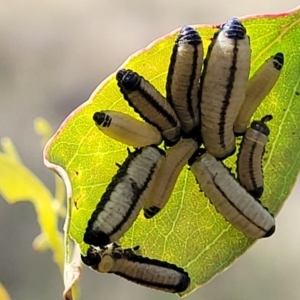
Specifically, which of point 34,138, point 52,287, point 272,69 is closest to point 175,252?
point 272,69

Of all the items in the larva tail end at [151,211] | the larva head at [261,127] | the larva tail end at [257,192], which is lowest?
the larva tail end at [151,211]

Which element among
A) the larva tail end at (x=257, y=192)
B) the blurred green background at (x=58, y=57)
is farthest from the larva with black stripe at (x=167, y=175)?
the blurred green background at (x=58, y=57)

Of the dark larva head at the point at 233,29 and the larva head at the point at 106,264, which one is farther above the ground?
the dark larva head at the point at 233,29

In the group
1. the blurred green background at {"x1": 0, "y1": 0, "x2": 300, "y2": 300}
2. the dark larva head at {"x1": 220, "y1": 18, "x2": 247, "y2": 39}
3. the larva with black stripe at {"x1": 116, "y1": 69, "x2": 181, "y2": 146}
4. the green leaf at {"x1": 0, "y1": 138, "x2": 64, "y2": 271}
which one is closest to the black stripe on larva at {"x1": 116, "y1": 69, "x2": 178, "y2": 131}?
the larva with black stripe at {"x1": 116, "y1": 69, "x2": 181, "y2": 146}

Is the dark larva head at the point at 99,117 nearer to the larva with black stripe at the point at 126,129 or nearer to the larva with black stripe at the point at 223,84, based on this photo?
the larva with black stripe at the point at 126,129

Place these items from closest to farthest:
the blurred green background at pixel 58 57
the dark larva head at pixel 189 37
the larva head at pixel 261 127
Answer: the dark larva head at pixel 189 37, the larva head at pixel 261 127, the blurred green background at pixel 58 57

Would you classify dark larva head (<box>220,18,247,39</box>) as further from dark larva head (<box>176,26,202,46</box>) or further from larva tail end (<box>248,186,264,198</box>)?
larva tail end (<box>248,186,264,198</box>)
